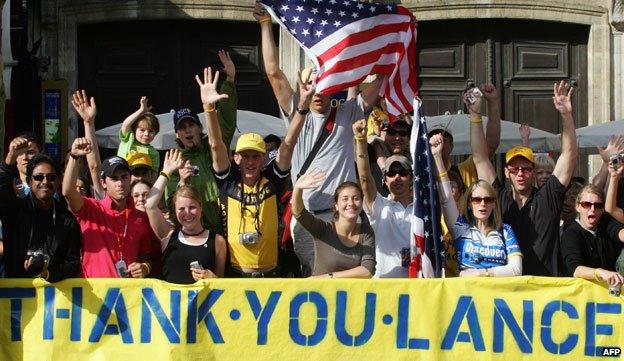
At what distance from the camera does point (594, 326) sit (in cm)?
1019

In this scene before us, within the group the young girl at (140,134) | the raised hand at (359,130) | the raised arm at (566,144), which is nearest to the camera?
the raised arm at (566,144)

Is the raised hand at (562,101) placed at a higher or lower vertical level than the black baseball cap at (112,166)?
higher

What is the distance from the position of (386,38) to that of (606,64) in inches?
284

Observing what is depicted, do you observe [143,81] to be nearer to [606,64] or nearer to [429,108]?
[429,108]

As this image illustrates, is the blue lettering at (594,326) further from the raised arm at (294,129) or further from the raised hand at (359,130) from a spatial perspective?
the raised arm at (294,129)

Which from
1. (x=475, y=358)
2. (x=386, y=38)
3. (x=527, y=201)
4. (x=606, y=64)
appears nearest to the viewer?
(x=475, y=358)

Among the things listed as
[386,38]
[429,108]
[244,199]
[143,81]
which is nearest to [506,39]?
[429,108]

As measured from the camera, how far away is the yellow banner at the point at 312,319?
10.1m

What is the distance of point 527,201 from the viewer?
36.1 ft

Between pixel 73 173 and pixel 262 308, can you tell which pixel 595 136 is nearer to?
pixel 262 308

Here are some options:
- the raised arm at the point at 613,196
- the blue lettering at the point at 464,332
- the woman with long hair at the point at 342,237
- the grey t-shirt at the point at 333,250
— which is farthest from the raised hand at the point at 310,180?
the raised arm at the point at 613,196

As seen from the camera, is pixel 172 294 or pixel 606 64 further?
pixel 606 64

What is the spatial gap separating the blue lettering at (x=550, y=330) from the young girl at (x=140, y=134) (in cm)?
377

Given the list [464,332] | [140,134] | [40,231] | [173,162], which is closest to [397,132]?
[173,162]
